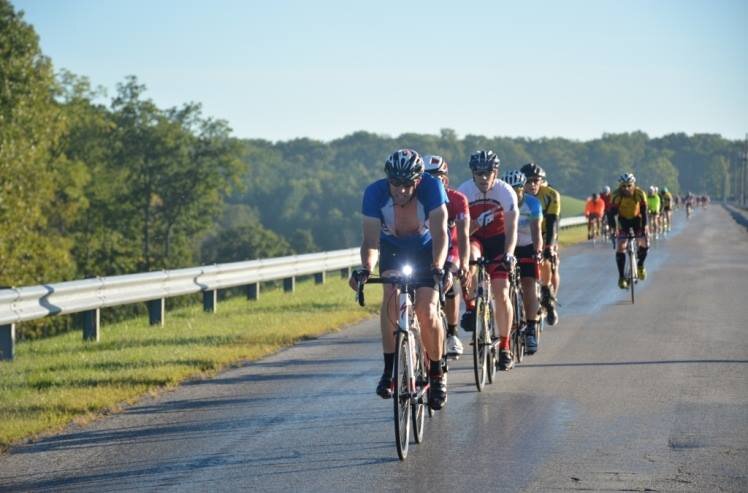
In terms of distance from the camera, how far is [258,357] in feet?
42.2

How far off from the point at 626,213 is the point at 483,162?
8.72 metres

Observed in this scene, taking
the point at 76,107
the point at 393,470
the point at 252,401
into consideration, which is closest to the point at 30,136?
the point at 76,107

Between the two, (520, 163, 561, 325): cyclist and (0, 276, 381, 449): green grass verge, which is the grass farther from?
(520, 163, 561, 325): cyclist

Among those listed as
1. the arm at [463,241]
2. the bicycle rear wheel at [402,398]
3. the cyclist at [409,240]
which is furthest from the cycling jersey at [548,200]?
the bicycle rear wheel at [402,398]

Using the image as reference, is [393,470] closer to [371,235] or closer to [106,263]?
[371,235]

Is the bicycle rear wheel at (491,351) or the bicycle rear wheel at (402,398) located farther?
→ the bicycle rear wheel at (491,351)

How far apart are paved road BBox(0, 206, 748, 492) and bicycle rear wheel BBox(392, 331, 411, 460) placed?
130 mm

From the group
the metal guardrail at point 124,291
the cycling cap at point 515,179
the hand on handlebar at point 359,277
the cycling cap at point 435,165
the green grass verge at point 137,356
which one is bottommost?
the green grass verge at point 137,356

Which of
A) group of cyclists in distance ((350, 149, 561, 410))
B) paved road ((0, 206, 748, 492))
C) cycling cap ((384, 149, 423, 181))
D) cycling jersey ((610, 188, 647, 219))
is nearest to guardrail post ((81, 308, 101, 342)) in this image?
paved road ((0, 206, 748, 492))

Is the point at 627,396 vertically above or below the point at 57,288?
below

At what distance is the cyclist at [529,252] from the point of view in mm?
12000

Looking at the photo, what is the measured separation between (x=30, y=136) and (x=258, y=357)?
114 feet

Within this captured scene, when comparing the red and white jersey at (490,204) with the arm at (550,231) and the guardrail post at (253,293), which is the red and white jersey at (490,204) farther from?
the guardrail post at (253,293)

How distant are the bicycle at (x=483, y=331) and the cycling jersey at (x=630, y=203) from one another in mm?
8115
